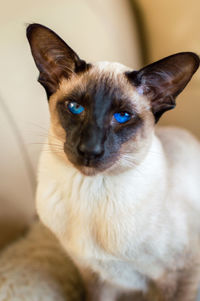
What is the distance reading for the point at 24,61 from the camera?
1.32m

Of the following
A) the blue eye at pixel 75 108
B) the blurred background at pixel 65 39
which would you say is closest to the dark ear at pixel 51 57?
the blue eye at pixel 75 108

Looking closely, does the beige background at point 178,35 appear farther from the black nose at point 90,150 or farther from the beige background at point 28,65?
the black nose at point 90,150

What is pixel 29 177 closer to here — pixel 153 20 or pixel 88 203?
pixel 88 203

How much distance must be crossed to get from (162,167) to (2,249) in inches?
31.9

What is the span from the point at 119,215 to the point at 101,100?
34 centimetres

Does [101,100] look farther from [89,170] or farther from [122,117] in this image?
[89,170]

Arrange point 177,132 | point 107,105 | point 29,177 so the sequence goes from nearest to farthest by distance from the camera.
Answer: point 107,105
point 177,132
point 29,177

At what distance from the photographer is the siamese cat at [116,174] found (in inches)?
35.0

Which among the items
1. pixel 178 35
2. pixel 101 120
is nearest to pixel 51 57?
pixel 101 120

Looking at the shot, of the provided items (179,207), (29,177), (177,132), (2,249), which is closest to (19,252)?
(2,249)

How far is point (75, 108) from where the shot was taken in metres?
0.92

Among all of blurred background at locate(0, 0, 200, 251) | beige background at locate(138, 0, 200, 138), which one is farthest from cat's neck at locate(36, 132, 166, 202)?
beige background at locate(138, 0, 200, 138)

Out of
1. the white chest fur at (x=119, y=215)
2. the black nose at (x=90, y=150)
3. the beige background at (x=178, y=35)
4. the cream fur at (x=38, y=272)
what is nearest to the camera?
the black nose at (x=90, y=150)

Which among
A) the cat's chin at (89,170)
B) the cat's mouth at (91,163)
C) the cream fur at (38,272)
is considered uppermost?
the cat's mouth at (91,163)
